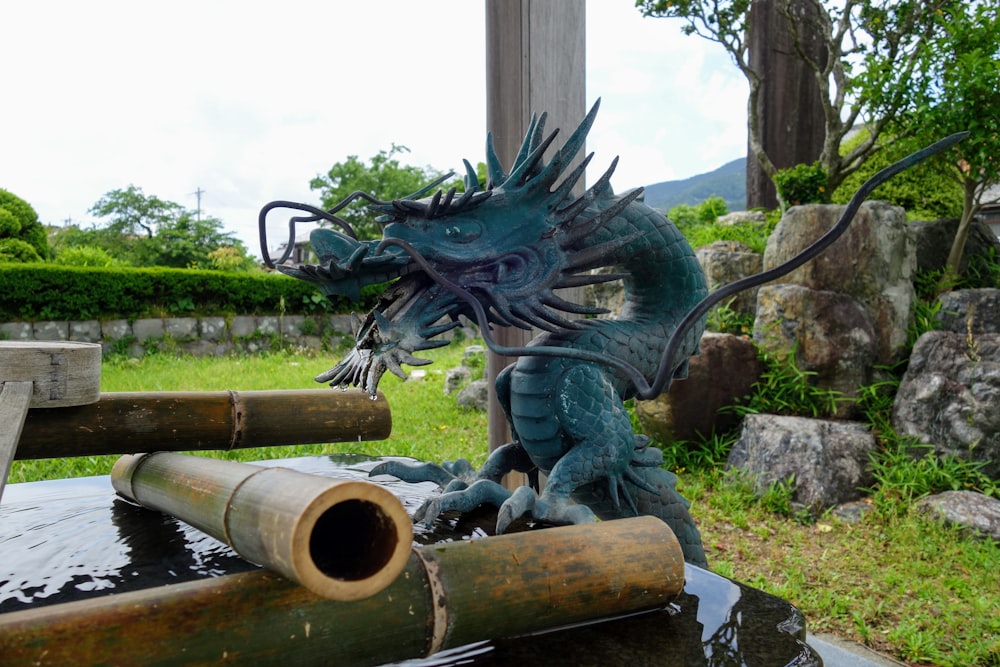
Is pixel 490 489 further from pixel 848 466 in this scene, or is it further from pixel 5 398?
pixel 848 466

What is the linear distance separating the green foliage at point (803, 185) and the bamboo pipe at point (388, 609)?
16.5 feet

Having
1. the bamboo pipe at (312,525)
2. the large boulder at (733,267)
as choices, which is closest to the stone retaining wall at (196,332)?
the large boulder at (733,267)

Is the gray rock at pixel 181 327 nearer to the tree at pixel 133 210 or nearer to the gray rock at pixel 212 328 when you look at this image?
the gray rock at pixel 212 328

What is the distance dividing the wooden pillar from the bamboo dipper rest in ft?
4.85

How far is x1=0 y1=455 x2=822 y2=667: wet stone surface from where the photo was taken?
3.85ft

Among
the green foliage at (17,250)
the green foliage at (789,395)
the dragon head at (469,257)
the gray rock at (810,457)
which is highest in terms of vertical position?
the green foliage at (17,250)

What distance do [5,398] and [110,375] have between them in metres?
5.71

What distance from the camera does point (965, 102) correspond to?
13.5 feet

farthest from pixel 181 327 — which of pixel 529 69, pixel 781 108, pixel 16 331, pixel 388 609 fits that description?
pixel 388 609

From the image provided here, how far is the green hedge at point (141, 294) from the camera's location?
7.41m

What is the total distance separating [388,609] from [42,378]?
920 millimetres

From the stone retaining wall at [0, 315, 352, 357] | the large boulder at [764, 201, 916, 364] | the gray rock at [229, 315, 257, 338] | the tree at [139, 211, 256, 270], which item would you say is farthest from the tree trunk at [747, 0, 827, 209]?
the tree at [139, 211, 256, 270]

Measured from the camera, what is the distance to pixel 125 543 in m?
1.57

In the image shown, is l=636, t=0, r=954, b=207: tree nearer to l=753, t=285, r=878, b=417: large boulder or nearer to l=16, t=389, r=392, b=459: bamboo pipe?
l=753, t=285, r=878, b=417: large boulder
